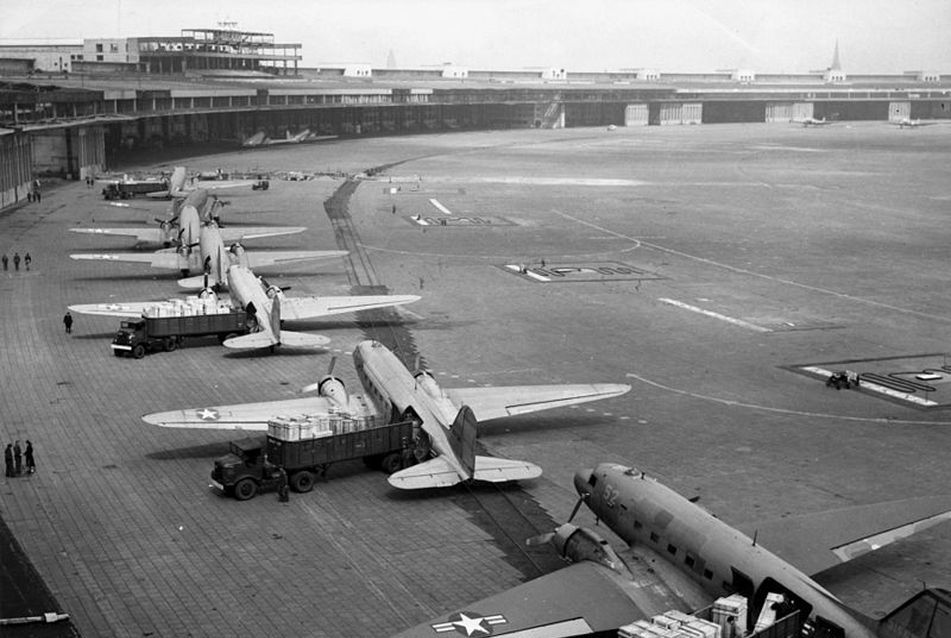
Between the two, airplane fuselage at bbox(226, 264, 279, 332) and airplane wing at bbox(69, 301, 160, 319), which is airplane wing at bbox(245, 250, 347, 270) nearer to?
airplane fuselage at bbox(226, 264, 279, 332)

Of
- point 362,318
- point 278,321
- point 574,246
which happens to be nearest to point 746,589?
point 278,321

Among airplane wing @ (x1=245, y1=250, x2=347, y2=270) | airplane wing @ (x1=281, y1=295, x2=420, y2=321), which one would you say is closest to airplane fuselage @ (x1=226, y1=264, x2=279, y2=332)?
airplane wing @ (x1=281, y1=295, x2=420, y2=321)

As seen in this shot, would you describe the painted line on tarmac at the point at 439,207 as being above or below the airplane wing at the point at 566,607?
above

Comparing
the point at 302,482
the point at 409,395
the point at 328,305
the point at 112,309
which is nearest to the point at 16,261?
the point at 112,309

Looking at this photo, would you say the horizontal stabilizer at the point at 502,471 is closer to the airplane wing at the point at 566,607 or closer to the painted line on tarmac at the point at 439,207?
the airplane wing at the point at 566,607

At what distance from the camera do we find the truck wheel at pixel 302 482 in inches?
1833

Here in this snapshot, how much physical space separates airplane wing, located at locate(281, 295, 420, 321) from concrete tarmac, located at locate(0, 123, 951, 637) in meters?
1.86

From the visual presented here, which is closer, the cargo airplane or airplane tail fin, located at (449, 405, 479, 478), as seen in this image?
airplane tail fin, located at (449, 405, 479, 478)

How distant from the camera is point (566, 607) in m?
33.0

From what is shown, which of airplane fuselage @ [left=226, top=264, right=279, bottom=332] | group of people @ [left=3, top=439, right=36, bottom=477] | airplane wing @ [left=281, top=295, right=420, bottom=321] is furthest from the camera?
airplane wing @ [left=281, top=295, right=420, bottom=321]

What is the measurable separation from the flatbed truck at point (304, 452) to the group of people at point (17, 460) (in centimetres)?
749

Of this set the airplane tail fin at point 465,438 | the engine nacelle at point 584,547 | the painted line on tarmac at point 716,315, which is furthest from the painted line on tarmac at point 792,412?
the engine nacelle at point 584,547

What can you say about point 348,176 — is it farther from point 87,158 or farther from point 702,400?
point 702,400

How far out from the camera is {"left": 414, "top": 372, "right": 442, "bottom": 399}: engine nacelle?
1944 inches
